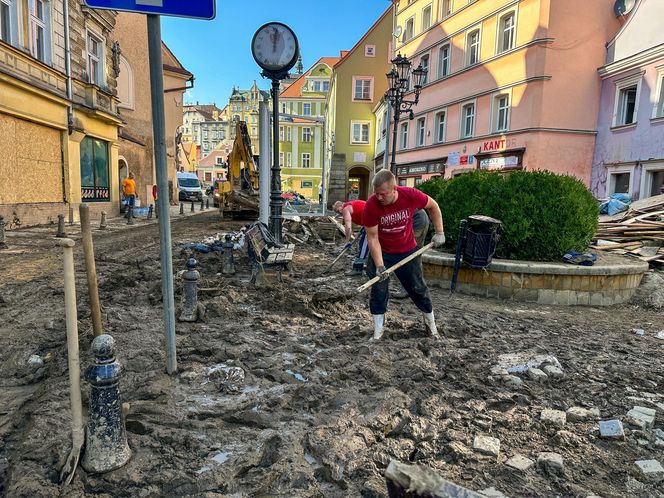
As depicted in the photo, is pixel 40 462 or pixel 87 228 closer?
pixel 40 462

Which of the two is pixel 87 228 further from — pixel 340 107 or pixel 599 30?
pixel 340 107

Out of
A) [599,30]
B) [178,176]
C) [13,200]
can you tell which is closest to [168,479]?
[13,200]

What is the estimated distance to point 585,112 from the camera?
61.0 ft

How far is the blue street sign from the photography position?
8.81 ft

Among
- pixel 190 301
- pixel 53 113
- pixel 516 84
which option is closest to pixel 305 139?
pixel 516 84

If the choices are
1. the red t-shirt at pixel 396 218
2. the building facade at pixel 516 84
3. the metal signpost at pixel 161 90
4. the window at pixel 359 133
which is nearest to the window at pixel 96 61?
the building facade at pixel 516 84

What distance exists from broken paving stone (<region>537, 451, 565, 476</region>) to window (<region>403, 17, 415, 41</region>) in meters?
31.0

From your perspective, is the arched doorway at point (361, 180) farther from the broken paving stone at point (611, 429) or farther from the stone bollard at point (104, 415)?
the stone bollard at point (104, 415)

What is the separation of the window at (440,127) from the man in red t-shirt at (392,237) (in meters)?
21.7

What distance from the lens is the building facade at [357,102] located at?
3897cm


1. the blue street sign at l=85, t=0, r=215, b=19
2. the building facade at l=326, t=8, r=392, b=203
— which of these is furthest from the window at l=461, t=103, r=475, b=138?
the blue street sign at l=85, t=0, r=215, b=19

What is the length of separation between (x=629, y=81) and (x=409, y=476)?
67.1 feet

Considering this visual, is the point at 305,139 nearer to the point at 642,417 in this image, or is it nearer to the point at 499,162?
the point at 499,162

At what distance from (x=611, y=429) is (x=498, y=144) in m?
19.3
